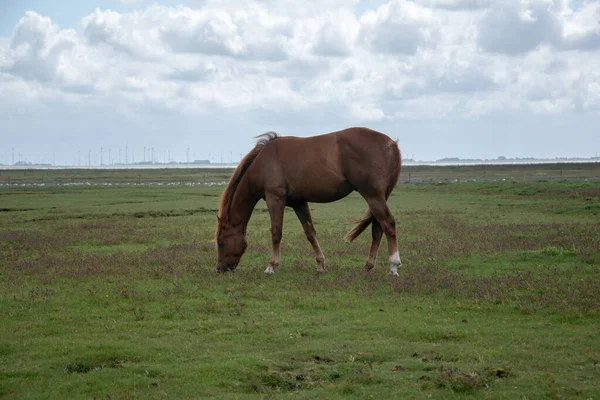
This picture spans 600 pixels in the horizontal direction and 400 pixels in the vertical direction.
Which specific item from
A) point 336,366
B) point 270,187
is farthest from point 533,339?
point 270,187

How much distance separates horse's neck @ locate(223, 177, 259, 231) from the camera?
13711 millimetres

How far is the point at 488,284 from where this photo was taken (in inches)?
444

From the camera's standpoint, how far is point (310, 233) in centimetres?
1350

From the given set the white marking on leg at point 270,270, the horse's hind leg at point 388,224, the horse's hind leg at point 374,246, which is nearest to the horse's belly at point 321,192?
the horse's hind leg at point 388,224

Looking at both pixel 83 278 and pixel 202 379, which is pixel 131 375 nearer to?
pixel 202 379

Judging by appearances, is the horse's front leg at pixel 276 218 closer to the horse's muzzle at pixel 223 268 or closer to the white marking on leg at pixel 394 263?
the horse's muzzle at pixel 223 268

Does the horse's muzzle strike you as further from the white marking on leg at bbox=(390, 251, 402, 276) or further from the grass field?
the white marking on leg at bbox=(390, 251, 402, 276)

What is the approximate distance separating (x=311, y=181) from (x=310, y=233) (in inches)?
45.5

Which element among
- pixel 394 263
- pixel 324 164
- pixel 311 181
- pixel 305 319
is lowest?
pixel 305 319

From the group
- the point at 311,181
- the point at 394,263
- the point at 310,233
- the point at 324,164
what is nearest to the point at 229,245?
the point at 310,233

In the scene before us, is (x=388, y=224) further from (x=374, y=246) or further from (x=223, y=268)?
(x=223, y=268)

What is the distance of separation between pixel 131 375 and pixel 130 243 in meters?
12.0

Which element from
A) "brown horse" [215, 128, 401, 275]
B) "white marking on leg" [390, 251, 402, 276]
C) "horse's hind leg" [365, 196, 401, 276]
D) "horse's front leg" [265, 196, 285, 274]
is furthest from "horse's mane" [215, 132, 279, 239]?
"white marking on leg" [390, 251, 402, 276]

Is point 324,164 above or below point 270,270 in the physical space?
above
